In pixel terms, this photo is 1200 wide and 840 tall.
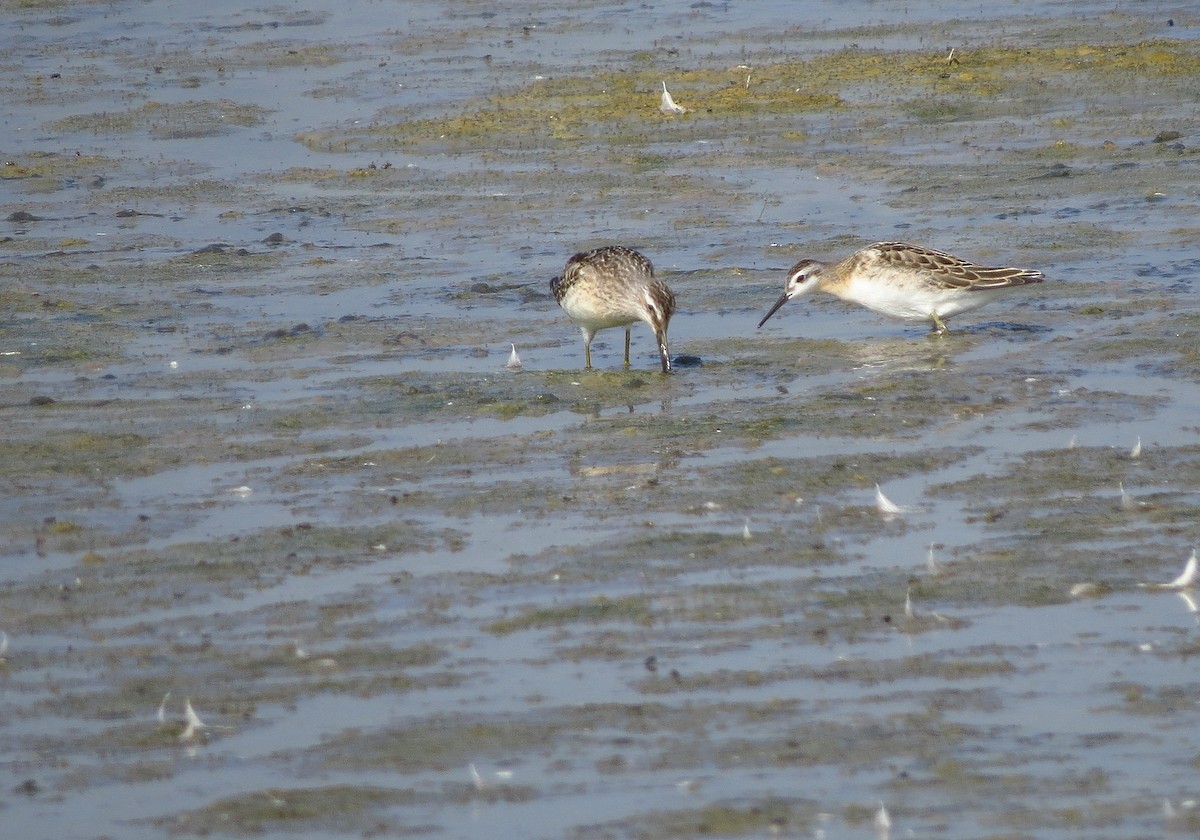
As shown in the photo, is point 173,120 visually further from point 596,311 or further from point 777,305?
point 596,311

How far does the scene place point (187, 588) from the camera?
8148 millimetres

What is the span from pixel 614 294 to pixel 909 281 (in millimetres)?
2219

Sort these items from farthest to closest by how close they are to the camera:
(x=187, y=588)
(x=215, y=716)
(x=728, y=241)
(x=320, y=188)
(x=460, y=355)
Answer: (x=320, y=188), (x=728, y=241), (x=460, y=355), (x=187, y=588), (x=215, y=716)

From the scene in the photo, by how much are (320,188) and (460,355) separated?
672 centimetres

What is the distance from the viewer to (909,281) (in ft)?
42.8

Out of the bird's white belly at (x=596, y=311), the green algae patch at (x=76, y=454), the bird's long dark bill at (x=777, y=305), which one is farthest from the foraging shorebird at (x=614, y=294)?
the green algae patch at (x=76, y=454)

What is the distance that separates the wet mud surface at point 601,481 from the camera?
→ 20.8ft

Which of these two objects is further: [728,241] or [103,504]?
[728,241]

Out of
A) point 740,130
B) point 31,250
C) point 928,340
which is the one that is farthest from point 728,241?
point 31,250

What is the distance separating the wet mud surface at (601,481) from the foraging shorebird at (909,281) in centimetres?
29

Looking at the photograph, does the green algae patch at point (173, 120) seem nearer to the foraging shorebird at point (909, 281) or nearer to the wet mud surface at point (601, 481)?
the wet mud surface at point (601, 481)

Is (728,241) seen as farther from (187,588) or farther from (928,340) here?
(187,588)

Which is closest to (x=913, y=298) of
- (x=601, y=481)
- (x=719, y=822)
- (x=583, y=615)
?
(x=601, y=481)

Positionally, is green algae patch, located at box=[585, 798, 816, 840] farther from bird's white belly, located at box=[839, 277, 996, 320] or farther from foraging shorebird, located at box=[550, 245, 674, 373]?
bird's white belly, located at box=[839, 277, 996, 320]
